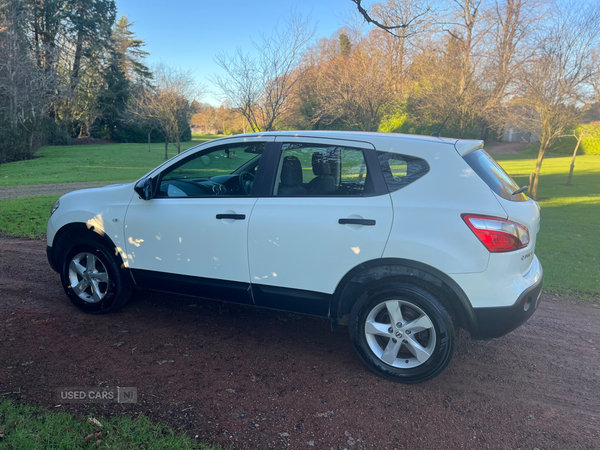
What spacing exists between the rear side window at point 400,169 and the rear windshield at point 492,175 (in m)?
0.36

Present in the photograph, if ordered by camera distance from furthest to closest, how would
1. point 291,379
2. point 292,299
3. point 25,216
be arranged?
point 25,216
point 292,299
point 291,379

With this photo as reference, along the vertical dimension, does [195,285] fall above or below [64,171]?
above

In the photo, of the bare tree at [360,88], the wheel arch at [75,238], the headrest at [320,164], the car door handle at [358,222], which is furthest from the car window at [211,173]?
the bare tree at [360,88]

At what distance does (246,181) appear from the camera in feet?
13.2

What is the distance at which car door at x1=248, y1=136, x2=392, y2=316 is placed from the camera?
3.26 metres

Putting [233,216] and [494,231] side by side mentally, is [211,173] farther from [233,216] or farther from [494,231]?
[494,231]

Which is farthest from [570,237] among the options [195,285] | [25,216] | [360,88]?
[25,216]

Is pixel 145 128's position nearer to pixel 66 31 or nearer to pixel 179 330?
pixel 66 31

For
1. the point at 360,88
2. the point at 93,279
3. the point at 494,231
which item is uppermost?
the point at 360,88

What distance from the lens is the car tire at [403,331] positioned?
3.13 m

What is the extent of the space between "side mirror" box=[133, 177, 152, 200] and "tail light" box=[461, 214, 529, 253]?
284cm

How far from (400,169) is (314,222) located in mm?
801

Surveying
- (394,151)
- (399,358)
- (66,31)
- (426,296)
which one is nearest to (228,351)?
(399,358)

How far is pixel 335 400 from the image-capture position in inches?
121
